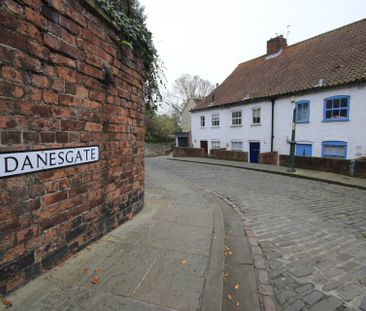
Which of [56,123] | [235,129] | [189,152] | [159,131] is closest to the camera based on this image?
[56,123]

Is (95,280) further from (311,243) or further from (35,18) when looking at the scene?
(311,243)

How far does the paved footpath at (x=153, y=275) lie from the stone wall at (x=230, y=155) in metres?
13.0

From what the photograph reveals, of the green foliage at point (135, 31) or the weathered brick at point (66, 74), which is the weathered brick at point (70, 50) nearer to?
the weathered brick at point (66, 74)

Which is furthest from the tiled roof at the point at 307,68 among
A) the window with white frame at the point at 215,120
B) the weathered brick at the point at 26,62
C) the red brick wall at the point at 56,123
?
the weathered brick at the point at 26,62

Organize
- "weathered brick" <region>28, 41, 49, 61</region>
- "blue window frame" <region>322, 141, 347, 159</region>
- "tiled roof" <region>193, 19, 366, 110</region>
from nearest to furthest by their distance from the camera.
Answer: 1. "weathered brick" <region>28, 41, 49, 61</region>
2. "blue window frame" <region>322, 141, 347, 159</region>
3. "tiled roof" <region>193, 19, 366, 110</region>

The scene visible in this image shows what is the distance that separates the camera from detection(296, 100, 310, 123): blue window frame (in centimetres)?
1425

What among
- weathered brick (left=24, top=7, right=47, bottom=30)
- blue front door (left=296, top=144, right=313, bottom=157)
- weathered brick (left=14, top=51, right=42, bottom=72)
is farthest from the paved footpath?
blue front door (left=296, top=144, right=313, bottom=157)

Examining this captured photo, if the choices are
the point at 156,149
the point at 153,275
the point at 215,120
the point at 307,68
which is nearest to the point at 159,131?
the point at 156,149

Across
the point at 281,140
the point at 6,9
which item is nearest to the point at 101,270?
the point at 6,9

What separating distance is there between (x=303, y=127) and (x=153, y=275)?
1507 cm

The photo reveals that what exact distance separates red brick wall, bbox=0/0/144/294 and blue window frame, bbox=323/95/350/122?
13.4m

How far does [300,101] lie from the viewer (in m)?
14.5

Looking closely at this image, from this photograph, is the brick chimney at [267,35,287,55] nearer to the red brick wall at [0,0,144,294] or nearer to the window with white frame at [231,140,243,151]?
the window with white frame at [231,140,243,151]

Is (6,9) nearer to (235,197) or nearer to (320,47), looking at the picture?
(235,197)
